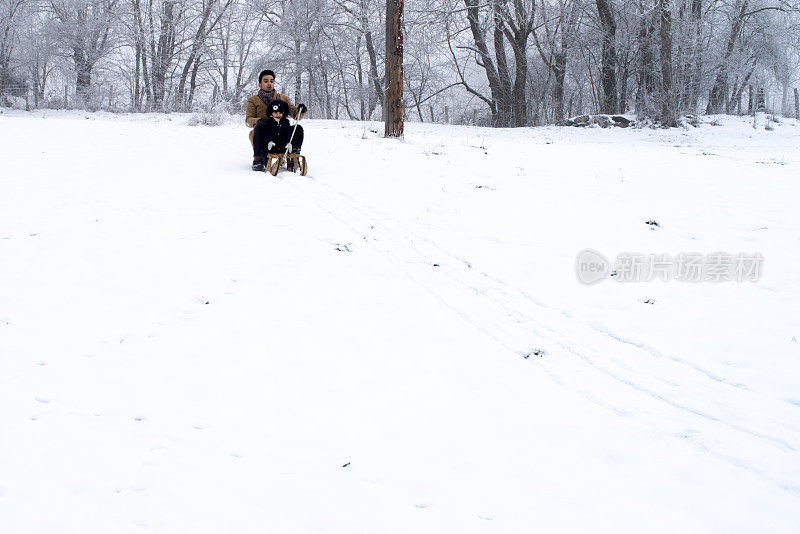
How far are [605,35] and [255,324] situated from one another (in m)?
19.2

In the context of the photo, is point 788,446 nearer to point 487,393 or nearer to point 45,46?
point 487,393

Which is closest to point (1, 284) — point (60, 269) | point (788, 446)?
point (60, 269)

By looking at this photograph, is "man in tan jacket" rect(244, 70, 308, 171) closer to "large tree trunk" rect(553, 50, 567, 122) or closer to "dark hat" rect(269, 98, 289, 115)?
"dark hat" rect(269, 98, 289, 115)

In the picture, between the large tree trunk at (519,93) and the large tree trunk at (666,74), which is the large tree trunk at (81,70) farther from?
the large tree trunk at (666,74)

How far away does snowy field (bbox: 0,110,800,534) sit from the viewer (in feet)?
7.97

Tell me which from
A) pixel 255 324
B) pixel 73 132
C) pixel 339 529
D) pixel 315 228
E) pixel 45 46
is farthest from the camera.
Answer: pixel 45 46

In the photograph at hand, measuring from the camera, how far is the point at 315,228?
234 inches

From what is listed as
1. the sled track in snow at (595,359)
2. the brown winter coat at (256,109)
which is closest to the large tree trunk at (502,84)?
the brown winter coat at (256,109)

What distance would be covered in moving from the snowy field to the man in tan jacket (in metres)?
1.10

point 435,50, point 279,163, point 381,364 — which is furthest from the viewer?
point 435,50

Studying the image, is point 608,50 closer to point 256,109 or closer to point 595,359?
point 256,109

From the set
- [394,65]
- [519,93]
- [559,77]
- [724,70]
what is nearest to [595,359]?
[394,65]

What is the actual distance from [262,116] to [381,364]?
616cm

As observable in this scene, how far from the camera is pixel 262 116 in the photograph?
Result: 8516 mm
